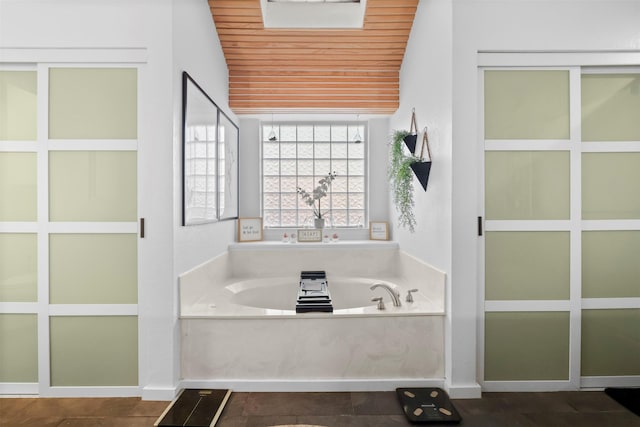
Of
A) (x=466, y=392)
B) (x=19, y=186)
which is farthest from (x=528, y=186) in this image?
(x=19, y=186)

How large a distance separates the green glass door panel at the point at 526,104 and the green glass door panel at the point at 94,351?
2630 millimetres

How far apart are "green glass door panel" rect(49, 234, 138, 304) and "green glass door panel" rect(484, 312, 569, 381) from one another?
230 cm

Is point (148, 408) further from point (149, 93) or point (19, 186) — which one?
point (149, 93)

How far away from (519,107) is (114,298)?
2.84 meters

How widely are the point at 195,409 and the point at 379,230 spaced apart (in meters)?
2.48

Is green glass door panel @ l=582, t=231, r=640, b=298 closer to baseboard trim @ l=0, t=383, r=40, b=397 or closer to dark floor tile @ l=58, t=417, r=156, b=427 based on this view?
dark floor tile @ l=58, t=417, r=156, b=427

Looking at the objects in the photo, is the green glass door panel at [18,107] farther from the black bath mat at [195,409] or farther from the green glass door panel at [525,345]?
the green glass door panel at [525,345]

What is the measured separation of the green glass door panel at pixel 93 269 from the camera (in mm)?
2283

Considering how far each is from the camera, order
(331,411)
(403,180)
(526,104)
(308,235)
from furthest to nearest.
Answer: (308,235) < (403,180) < (526,104) < (331,411)

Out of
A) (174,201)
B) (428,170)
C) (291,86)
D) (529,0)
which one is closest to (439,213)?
(428,170)

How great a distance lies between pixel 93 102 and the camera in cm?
227

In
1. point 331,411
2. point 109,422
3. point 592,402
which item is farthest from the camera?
point 592,402

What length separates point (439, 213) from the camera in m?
2.47

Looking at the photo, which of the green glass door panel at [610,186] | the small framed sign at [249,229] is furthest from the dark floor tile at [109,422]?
the green glass door panel at [610,186]
